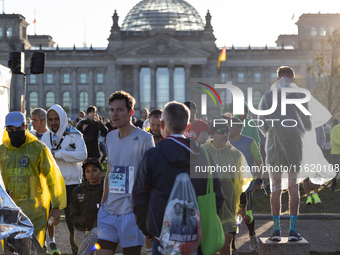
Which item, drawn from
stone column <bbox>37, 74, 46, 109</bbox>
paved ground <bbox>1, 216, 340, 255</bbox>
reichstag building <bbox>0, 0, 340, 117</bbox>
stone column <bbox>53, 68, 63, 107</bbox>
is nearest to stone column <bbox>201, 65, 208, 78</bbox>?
reichstag building <bbox>0, 0, 340, 117</bbox>

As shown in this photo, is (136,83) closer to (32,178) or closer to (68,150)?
(68,150)

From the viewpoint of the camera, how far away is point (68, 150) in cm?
723

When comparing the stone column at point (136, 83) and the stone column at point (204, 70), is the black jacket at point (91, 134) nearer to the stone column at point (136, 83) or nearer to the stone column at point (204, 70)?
the stone column at point (136, 83)

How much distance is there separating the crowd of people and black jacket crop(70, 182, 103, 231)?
1cm

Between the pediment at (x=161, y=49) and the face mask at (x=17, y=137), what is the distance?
223 feet

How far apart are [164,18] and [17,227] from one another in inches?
3291

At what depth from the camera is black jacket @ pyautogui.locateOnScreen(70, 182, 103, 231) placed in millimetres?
6328

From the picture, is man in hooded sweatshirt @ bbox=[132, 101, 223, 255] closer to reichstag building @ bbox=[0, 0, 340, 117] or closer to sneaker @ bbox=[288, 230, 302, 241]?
sneaker @ bbox=[288, 230, 302, 241]

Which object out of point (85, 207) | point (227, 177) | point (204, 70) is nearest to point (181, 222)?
point (227, 177)

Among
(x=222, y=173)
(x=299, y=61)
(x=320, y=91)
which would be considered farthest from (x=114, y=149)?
(x=299, y=61)

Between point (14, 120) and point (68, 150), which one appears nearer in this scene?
point (14, 120)

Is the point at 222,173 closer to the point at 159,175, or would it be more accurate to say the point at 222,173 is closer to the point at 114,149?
the point at 114,149

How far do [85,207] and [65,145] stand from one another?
3.98ft

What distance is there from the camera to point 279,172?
6.45 meters
